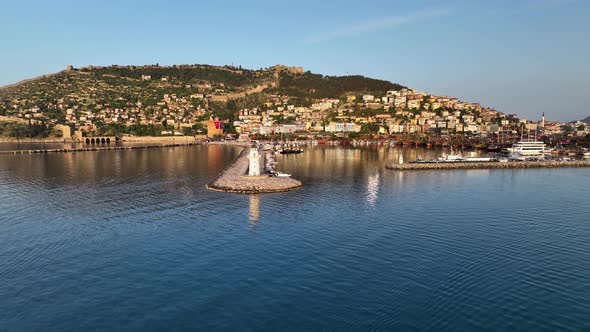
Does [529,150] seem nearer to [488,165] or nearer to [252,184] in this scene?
[488,165]

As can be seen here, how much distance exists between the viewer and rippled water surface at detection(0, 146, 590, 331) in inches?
696

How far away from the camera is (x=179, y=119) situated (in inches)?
7682

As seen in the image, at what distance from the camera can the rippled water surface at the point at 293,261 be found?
17672mm

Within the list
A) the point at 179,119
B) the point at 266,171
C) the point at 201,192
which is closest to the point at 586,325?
the point at 201,192

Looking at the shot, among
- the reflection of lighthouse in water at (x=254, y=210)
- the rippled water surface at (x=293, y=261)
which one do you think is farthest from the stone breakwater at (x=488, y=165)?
the reflection of lighthouse in water at (x=254, y=210)

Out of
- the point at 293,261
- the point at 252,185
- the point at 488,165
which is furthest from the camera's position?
the point at 488,165

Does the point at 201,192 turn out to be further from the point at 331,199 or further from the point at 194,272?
the point at 194,272

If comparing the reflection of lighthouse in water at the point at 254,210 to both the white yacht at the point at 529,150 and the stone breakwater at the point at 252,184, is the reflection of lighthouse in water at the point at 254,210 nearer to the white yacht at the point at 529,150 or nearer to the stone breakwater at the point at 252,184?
the stone breakwater at the point at 252,184

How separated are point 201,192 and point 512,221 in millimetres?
31959

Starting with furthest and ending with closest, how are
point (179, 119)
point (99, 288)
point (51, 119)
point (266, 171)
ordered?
point (179, 119), point (51, 119), point (266, 171), point (99, 288)

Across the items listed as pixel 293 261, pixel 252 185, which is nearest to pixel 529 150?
pixel 252 185

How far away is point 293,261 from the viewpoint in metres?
24.0

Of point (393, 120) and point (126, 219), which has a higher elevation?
point (393, 120)

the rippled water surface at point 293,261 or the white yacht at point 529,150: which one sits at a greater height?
the white yacht at point 529,150
